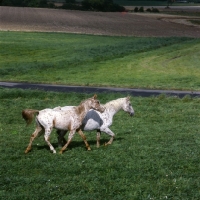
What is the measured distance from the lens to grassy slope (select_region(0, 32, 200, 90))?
39938mm

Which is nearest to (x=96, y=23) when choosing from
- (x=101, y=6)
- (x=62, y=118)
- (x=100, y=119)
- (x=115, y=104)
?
(x=101, y=6)

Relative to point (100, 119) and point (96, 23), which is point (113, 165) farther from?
point (96, 23)

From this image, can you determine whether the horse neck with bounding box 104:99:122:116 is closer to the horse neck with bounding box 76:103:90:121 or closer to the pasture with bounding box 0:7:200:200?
the pasture with bounding box 0:7:200:200

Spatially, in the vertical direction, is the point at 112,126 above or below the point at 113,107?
below

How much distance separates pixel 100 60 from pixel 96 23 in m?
30.0

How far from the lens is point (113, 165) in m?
15.6

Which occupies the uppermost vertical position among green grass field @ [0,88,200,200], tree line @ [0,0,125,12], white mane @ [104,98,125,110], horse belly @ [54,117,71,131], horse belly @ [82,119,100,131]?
white mane @ [104,98,125,110]

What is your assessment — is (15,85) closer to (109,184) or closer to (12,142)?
(12,142)

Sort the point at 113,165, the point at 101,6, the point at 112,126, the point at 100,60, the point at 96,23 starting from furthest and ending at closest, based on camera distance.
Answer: the point at 101,6
the point at 96,23
the point at 100,60
the point at 112,126
the point at 113,165

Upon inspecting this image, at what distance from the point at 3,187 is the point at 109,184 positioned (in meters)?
2.68

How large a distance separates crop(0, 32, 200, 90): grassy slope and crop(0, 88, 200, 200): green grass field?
1608 cm

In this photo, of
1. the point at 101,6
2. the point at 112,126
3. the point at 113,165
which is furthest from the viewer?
the point at 101,6

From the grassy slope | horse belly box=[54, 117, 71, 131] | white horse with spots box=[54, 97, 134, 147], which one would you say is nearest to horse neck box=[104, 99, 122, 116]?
white horse with spots box=[54, 97, 134, 147]

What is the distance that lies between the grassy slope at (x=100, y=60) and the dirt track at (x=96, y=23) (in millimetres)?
5566
